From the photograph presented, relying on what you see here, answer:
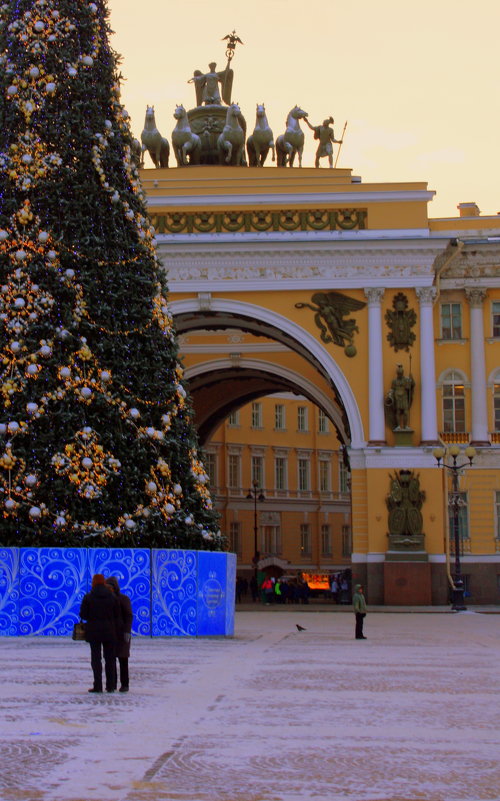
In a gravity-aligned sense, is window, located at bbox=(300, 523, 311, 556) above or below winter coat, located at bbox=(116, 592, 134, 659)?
above

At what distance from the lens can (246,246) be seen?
39312 millimetres

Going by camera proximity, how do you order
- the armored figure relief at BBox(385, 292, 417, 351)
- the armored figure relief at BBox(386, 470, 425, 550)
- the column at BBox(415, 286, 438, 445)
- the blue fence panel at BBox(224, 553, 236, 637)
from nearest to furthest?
the blue fence panel at BBox(224, 553, 236, 637)
the armored figure relief at BBox(386, 470, 425, 550)
the column at BBox(415, 286, 438, 445)
the armored figure relief at BBox(385, 292, 417, 351)

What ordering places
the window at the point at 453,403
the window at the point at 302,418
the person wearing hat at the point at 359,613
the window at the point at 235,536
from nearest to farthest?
the person wearing hat at the point at 359,613, the window at the point at 453,403, the window at the point at 235,536, the window at the point at 302,418

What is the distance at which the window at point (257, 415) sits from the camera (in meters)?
64.4

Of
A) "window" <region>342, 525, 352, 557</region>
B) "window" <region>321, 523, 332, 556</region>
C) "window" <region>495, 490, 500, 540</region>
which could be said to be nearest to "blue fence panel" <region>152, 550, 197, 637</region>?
"window" <region>495, 490, 500, 540</region>

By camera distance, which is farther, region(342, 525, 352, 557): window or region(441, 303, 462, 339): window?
region(342, 525, 352, 557): window

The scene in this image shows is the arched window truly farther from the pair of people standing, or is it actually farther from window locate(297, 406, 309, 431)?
the pair of people standing

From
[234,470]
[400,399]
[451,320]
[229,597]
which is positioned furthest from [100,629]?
[234,470]

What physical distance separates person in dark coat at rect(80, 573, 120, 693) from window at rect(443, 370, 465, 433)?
1180 inches

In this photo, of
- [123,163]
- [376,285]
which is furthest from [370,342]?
[123,163]

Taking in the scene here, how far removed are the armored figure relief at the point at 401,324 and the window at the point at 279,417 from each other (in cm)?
2649

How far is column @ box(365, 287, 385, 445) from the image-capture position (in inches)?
1516

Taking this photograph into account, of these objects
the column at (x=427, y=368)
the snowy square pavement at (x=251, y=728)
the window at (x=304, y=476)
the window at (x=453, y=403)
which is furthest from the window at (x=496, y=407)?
the window at (x=304, y=476)

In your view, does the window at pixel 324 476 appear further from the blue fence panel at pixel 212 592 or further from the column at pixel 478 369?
the blue fence panel at pixel 212 592
